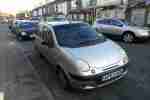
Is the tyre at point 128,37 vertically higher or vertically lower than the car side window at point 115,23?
lower

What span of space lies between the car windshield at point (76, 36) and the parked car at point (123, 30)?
5.73 m

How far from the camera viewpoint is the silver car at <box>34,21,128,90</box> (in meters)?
3.74

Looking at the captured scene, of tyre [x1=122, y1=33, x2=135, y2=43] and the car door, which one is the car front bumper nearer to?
tyre [x1=122, y1=33, x2=135, y2=43]

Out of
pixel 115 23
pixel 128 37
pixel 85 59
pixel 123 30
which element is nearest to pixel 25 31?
pixel 115 23

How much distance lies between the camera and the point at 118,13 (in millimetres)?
20203

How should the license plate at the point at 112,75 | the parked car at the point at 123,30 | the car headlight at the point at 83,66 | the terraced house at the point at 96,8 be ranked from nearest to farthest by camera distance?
the car headlight at the point at 83,66 → the license plate at the point at 112,75 → the parked car at the point at 123,30 → the terraced house at the point at 96,8

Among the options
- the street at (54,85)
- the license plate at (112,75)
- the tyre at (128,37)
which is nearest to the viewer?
the license plate at (112,75)

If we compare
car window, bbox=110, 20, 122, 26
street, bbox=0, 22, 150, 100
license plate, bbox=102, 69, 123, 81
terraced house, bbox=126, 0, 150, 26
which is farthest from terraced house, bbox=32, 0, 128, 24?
license plate, bbox=102, 69, 123, 81

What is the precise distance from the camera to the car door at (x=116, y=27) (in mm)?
11107

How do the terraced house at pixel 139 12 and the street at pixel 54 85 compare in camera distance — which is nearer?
the street at pixel 54 85

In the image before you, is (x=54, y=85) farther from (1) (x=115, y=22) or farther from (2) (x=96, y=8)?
(2) (x=96, y=8)

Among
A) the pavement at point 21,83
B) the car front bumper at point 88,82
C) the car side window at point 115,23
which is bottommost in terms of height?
the pavement at point 21,83

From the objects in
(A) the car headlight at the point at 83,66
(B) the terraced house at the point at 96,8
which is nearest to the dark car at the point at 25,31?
(B) the terraced house at the point at 96,8

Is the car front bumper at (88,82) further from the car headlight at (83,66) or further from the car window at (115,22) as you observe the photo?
the car window at (115,22)
